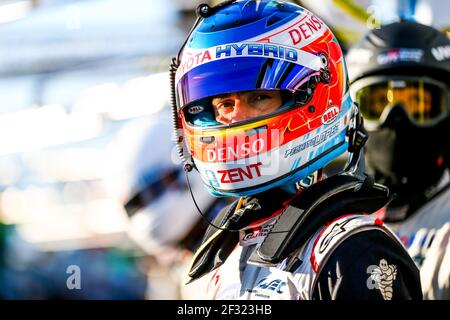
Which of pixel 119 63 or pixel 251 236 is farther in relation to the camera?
pixel 119 63

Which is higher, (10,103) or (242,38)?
(242,38)

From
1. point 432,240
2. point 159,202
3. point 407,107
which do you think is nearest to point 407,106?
point 407,107

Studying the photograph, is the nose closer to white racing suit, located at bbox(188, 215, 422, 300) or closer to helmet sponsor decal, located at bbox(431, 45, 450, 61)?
white racing suit, located at bbox(188, 215, 422, 300)

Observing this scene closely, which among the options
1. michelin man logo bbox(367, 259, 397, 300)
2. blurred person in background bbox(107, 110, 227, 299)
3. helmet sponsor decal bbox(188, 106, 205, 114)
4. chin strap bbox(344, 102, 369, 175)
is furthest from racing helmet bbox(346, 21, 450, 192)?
michelin man logo bbox(367, 259, 397, 300)

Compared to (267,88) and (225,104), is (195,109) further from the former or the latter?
(267,88)

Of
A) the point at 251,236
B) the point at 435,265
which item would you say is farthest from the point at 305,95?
the point at 435,265

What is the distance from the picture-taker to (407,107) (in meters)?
4.34

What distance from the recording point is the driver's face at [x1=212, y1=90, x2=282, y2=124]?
236 cm

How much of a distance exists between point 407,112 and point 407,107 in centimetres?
2

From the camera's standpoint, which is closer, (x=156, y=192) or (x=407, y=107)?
(x=407, y=107)

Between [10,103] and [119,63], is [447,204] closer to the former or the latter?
[119,63]

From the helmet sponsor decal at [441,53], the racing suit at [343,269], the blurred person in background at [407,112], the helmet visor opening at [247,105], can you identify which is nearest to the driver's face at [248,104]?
the helmet visor opening at [247,105]

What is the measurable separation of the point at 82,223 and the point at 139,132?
1116 mm

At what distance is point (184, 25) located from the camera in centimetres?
575
